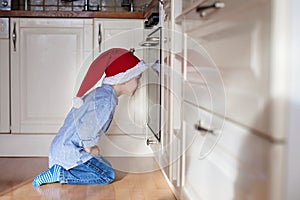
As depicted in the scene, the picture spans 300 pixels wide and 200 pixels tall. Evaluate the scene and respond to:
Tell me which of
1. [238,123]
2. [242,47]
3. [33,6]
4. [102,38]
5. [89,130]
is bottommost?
[89,130]

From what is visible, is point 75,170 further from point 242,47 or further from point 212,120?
point 242,47

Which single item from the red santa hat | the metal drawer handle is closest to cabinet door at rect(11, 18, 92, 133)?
the red santa hat

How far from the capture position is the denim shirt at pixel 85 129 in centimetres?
238

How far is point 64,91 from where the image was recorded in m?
2.95

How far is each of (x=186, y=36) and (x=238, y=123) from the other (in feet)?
2.26

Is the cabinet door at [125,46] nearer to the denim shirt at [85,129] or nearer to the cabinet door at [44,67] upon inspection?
→ the cabinet door at [44,67]

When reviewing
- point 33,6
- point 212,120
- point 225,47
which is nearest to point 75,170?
point 212,120

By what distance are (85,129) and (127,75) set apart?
1.17 ft

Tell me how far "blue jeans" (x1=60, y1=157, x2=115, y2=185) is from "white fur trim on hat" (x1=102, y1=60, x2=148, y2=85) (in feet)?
1.40

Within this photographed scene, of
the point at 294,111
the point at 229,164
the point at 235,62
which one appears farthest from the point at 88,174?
the point at 294,111

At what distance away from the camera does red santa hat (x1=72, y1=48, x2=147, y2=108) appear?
2389 mm

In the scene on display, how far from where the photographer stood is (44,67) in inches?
115

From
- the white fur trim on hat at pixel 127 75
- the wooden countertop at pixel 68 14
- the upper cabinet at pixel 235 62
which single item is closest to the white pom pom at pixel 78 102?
the white fur trim on hat at pixel 127 75

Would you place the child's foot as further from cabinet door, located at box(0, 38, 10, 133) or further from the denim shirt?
cabinet door, located at box(0, 38, 10, 133)
